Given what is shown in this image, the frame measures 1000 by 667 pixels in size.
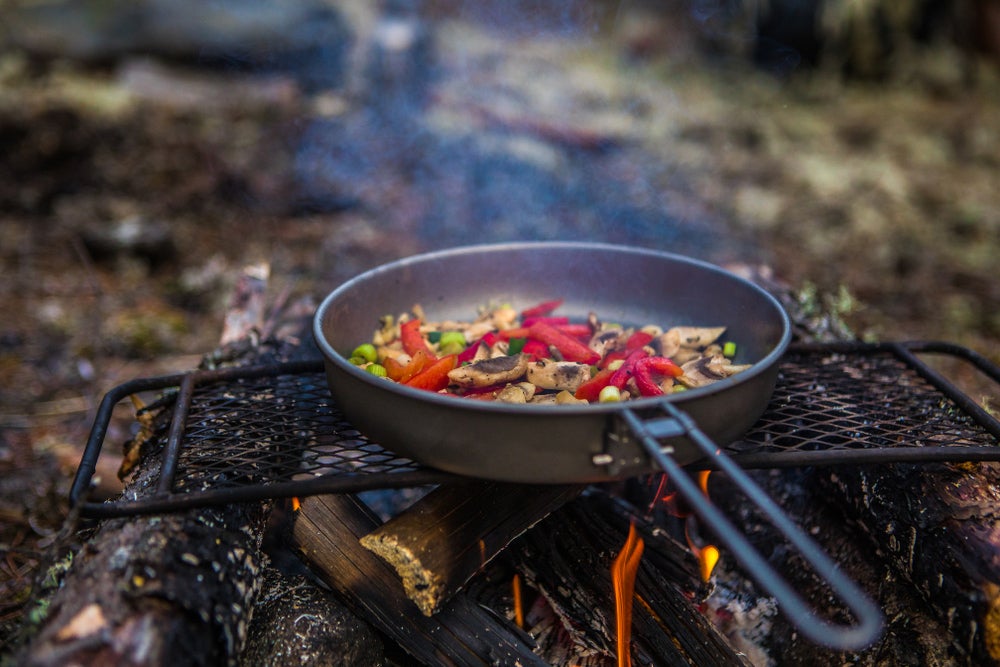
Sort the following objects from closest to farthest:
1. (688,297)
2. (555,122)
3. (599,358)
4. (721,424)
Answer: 1. (721,424)
2. (599,358)
3. (688,297)
4. (555,122)

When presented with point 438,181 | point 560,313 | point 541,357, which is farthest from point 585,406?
point 438,181

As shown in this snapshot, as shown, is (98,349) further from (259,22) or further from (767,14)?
(767,14)

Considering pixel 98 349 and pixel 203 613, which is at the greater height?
pixel 203 613

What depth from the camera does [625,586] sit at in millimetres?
2215

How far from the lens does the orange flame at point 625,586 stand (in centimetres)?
215

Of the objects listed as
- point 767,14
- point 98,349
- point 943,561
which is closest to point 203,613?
point 943,561

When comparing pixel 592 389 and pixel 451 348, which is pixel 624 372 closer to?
pixel 592 389

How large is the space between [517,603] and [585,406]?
1.11m

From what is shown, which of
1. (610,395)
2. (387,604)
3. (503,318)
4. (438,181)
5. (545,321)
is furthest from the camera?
(438,181)

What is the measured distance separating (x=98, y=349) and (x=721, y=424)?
14.7 feet

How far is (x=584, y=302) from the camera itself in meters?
2.91

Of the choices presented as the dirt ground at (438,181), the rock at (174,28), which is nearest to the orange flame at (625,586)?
the dirt ground at (438,181)

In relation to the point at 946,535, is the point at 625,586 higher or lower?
lower

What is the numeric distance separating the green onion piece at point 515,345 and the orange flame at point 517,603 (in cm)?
79
